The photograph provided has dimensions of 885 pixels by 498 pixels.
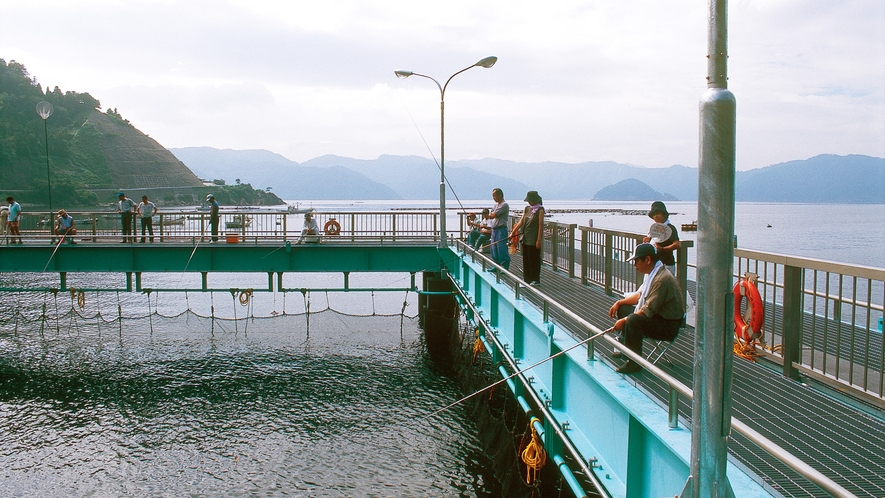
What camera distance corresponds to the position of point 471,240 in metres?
21.4

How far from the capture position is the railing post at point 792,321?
732cm

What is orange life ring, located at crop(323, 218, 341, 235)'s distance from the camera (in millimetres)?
25427

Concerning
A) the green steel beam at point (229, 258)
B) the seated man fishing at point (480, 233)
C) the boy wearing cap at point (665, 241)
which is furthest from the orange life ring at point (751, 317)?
the green steel beam at point (229, 258)

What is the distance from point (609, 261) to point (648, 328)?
236 inches

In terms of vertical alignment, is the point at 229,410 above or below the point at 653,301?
below

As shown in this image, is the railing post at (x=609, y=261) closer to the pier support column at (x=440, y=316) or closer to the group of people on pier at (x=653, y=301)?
the group of people on pier at (x=653, y=301)

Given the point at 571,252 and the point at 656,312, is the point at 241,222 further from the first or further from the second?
the point at 656,312

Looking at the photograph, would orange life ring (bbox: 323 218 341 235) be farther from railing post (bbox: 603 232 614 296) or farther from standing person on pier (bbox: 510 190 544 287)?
railing post (bbox: 603 232 614 296)

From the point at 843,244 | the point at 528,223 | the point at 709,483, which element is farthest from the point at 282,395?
the point at 843,244

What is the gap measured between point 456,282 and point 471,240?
149cm

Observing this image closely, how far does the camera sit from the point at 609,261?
13.0 meters

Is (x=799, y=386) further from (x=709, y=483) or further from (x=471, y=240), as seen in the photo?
(x=471, y=240)

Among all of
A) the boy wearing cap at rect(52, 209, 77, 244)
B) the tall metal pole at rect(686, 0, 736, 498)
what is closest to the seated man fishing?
the boy wearing cap at rect(52, 209, 77, 244)

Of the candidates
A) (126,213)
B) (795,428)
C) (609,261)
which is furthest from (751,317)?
(126,213)
